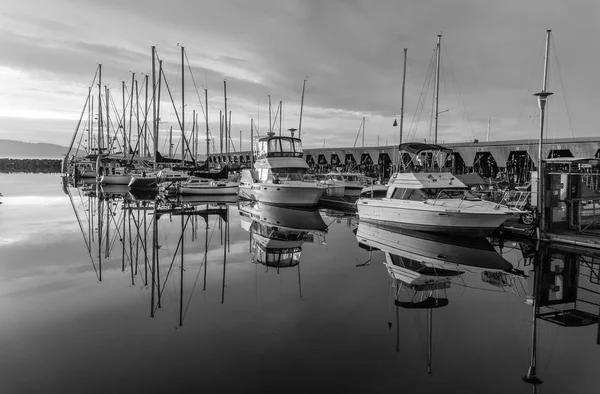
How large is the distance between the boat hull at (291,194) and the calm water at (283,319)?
39.7ft

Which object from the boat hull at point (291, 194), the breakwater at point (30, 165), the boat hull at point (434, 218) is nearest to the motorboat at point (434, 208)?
the boat hull at point (434, 218)

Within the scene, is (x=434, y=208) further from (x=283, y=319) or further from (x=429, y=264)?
(x=283, y=319)

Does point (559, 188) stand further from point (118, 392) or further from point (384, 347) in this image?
point (118, 392)

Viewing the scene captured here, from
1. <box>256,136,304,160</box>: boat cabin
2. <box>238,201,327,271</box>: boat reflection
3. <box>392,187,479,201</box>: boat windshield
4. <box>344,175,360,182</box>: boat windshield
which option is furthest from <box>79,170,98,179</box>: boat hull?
<box>392,187,479,201</box>: boat windshield

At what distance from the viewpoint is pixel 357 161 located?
243 feet

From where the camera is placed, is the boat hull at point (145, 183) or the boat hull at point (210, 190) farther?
the boat hull at point (145, 183)

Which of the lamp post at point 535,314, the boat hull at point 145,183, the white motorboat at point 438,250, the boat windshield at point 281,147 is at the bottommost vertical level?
the lamp post at point 535,314

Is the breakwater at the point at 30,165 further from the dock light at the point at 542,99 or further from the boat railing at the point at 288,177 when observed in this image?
the dock light at the point at 542,99

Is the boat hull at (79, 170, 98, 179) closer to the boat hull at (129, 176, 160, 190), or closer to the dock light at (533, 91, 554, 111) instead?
the boat hull at (129, 176, 160, 190)

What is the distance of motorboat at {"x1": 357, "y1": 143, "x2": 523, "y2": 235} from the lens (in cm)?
1808

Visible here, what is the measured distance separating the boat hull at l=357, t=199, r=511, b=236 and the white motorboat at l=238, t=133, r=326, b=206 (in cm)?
874

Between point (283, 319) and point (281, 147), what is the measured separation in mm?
26788

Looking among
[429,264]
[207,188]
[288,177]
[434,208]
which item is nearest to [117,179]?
[207,188]

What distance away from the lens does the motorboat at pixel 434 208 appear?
59.3 ft
